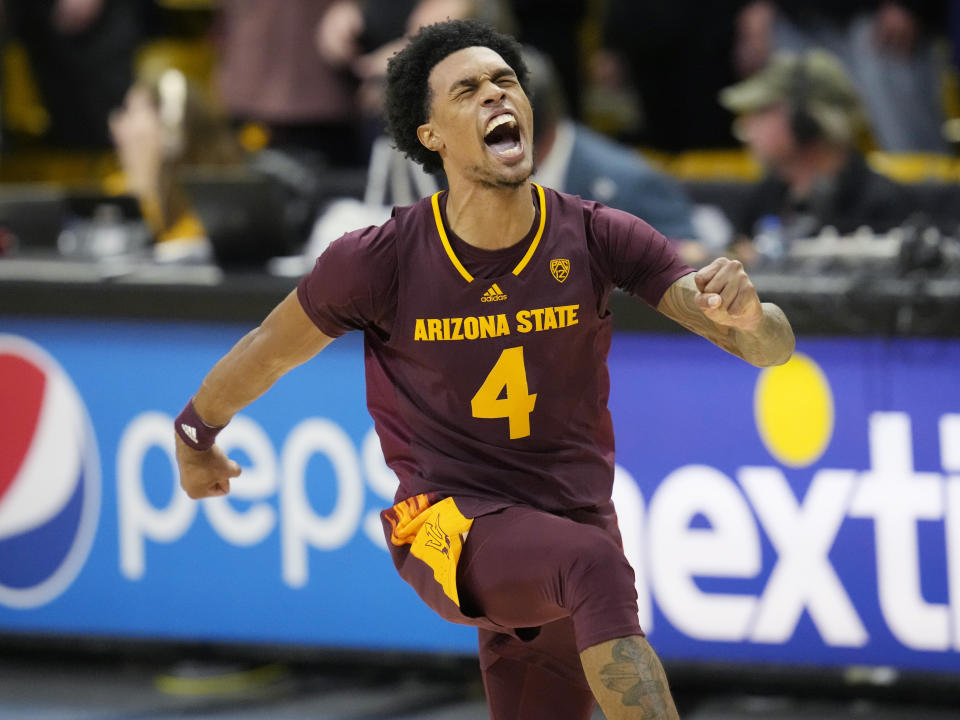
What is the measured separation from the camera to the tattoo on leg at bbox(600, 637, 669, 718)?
266 cm

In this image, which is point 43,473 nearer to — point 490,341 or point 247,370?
point 247,370

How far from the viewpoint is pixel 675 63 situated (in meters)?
7.62

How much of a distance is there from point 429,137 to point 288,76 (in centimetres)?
448

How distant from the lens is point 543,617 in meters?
2.89

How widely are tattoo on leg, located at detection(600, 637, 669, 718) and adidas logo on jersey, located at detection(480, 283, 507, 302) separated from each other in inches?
27.2

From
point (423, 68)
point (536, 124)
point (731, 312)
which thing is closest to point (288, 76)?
point (536, 124)

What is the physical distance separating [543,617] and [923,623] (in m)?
1.71

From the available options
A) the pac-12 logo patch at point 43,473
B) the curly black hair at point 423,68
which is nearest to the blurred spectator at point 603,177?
the pac-12 logo patch at point 43,473

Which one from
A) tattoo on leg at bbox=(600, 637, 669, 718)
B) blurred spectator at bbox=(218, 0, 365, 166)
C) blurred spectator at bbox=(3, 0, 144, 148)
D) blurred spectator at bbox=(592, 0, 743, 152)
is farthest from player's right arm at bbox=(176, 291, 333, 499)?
blurred spectator at bbox=(3, 0, 144, 148)

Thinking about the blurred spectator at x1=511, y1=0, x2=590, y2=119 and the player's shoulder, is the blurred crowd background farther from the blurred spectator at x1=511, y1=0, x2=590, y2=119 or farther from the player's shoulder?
the player's shoulder

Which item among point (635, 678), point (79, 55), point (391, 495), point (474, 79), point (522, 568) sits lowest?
point (635, 678)

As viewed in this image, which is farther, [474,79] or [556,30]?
[556,30]

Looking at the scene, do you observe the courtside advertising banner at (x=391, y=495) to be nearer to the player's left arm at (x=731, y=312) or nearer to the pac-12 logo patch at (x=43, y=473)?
the pac-12 logo patch at (x=43, y=473)

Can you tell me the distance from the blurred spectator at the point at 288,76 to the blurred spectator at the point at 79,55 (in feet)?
3.32
